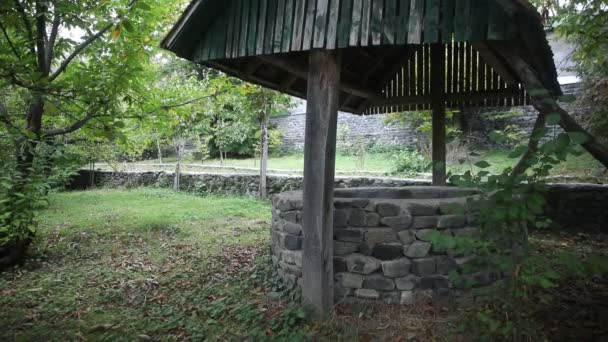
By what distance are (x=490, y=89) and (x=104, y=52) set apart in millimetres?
5809

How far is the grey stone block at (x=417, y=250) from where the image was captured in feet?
12.6

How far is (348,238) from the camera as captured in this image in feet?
13.1

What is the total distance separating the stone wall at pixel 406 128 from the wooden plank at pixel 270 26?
9245mm

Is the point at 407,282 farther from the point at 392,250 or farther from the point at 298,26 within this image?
the point at 298,26

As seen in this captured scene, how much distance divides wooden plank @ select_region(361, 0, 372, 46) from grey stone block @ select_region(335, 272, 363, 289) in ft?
7.19

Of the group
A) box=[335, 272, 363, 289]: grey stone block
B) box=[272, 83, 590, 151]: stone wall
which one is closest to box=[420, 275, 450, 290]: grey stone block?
box=[335, 272, 363, 289]: grey stone block

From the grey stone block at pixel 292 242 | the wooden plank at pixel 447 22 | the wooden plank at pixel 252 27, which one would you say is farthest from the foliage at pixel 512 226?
the wooden plank at pixel 252 27

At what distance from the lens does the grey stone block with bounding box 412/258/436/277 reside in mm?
3834

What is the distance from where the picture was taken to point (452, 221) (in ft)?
13.0

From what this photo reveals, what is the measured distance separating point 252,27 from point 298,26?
0.51 metres

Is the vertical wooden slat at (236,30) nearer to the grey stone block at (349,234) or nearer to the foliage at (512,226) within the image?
the grey stone block at (349,234)

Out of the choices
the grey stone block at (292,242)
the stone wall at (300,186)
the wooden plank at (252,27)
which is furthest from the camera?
the stone wall at (300,186)

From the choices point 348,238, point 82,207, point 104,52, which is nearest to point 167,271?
→ point 348,238

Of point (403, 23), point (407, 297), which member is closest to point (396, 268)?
point (407, 297)
